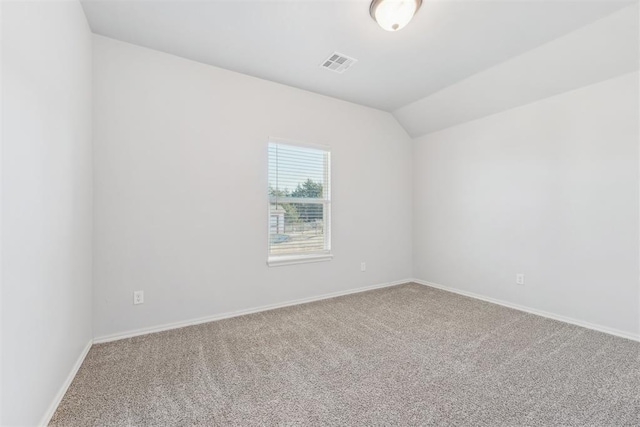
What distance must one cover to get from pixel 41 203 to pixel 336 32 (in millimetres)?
2378

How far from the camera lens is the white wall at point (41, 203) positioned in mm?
1145

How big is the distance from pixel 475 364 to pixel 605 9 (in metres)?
2.86

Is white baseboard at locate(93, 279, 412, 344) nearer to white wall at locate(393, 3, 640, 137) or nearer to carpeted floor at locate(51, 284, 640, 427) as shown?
carpeted floor at locate(51, 284, 640, 427)

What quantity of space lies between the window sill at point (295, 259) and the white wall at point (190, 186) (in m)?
0.07

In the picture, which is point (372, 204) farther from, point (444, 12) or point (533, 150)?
point (444, 12)

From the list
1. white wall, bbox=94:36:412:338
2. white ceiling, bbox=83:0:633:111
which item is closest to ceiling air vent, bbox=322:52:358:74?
white ceiling, bbox=83:0:633:111

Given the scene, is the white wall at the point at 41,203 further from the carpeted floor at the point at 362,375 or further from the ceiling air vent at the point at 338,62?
the ceiling air vent at the point at 338,62

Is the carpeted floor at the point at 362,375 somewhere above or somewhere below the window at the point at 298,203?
below

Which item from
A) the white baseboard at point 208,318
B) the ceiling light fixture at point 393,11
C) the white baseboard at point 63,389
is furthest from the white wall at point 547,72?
the white baseboard at point 63,389

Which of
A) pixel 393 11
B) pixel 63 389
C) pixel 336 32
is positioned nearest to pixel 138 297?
pixel 63 389

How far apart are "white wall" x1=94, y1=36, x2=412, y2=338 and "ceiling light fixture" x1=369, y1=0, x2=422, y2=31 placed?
5.11 feet

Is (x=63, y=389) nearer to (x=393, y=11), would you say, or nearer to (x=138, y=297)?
(x=138, y=297)

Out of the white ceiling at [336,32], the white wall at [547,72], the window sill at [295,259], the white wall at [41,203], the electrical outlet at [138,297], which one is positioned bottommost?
the electrical outlet at [138,297]

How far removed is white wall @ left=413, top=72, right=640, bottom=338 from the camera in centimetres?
252
